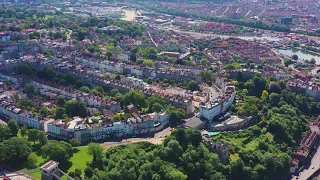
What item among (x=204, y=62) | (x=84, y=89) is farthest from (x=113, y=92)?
(x=204, y=62)

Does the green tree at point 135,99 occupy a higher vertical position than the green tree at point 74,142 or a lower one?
higher

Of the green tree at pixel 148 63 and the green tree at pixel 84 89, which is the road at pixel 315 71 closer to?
the green tree at pixel 148 63

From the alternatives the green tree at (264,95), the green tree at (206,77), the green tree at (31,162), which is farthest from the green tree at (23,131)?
the green tree at (264,95)

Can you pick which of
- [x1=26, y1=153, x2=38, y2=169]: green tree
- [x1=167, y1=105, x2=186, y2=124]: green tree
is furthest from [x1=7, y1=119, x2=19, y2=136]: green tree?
[x1=167, y1=105, x2=186, y2=124]: green tree

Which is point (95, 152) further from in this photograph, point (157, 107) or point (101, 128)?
point (157, 107)

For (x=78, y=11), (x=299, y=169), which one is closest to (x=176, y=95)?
(x=299, y=169)

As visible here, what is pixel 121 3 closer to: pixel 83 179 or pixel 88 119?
pixel 88 119
